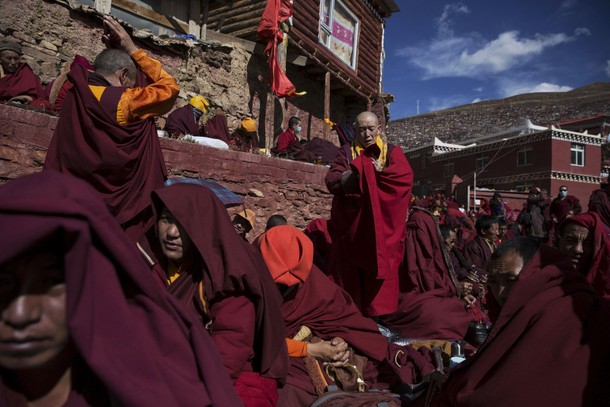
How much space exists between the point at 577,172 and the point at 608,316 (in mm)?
34144

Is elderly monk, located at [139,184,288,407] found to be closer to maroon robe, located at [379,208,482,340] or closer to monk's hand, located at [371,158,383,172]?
monk's hand, located at [371,158,383,172]

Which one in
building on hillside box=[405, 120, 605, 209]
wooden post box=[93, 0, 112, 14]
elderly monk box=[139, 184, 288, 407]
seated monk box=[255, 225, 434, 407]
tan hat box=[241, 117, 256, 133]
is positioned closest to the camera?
elderly monk box=[139, 184, 288, 407]

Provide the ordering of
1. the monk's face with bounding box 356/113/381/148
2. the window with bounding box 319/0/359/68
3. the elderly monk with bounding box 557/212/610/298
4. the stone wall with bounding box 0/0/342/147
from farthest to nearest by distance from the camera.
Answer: the window with bounding box 319/0/359/68
the stone wall with bounding box 0/0/342/147
the monk's face with bounding box 356/113/381/148
the elderly monk with bounding box 557/212/610/298

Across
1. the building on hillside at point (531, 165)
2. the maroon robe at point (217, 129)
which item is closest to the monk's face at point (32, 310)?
the maroon robe at point (217, 129)

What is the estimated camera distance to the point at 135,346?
38.8 inches

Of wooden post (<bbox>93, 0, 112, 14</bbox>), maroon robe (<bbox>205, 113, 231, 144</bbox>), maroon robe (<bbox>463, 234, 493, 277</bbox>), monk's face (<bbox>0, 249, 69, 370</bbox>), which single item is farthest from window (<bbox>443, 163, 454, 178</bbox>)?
monk's face (<bbox>0, 249, 69, 370</bbox>)

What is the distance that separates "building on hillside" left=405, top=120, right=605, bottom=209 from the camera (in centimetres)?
3003

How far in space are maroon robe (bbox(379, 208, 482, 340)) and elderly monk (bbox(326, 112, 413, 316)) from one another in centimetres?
51

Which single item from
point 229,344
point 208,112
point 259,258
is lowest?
point 229,344

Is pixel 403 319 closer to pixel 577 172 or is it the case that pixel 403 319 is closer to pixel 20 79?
pixel 20 79

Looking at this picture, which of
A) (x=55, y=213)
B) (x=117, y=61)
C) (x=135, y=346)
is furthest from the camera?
(x=117, y=61)

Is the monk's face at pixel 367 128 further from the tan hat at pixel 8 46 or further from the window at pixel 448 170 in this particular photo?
the window at pixel 448 170

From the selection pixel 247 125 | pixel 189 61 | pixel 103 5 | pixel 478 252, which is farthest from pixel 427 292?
pixel 103 5

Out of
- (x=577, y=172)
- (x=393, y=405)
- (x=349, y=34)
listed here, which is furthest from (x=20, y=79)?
(x=577, y=172)
